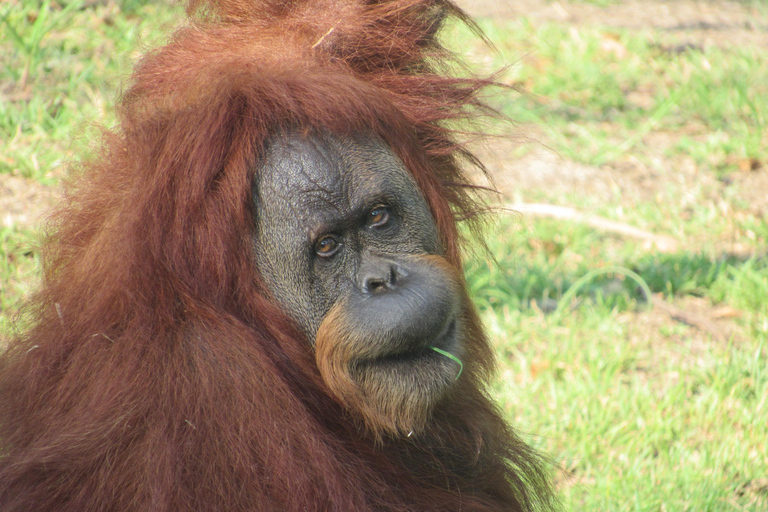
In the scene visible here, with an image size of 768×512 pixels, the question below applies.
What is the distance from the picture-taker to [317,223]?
1964 millimetres

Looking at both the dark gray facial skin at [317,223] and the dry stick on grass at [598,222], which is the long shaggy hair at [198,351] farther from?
the dry stick on grass at [598,222]

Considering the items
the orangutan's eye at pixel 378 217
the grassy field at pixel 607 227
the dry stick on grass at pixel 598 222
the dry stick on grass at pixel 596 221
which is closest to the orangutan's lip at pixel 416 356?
the orangutan's eye at pixel 378 217

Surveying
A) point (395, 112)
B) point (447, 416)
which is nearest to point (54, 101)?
point (395, 112)

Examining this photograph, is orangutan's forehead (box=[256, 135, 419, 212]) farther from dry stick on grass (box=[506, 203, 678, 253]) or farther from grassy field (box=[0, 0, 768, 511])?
dry stick on grass (box=[506, 203, 678, 253])

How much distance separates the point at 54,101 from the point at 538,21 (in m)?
3.84

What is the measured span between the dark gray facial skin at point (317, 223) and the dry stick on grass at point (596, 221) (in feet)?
8.37

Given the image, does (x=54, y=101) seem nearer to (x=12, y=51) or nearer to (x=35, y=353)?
(x=12, y=51)

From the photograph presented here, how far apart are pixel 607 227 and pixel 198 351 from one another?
3171 millimetres

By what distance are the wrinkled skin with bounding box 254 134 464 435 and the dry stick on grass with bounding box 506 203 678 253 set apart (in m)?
2.53

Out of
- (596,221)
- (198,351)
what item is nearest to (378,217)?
(198,351)

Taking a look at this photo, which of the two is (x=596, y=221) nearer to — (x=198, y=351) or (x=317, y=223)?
(x=317, y=223)

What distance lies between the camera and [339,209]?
77.9 inches

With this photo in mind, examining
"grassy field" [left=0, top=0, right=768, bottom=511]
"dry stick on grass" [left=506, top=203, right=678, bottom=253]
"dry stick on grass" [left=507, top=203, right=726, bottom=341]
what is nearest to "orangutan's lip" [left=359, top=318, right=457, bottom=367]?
"grassy field" [left=0, top=0, right=768, bottom=511]

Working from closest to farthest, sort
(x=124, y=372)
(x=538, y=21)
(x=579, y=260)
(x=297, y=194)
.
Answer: (x=124, y=372) → (x=297, y=194) → (x=579, y=260) → (x=538, y=21)
